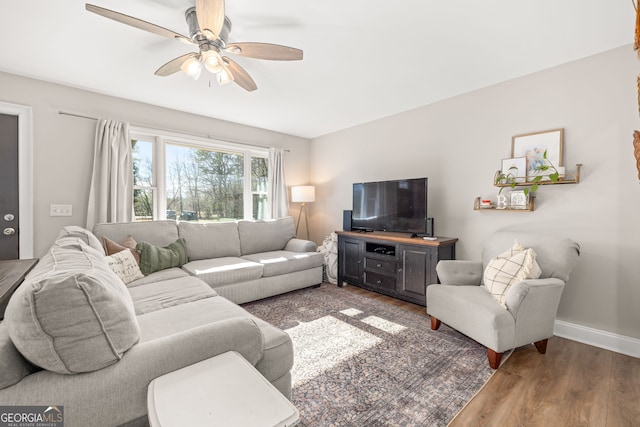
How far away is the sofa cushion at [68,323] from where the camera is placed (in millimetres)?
797

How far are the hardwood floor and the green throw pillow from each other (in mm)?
2761

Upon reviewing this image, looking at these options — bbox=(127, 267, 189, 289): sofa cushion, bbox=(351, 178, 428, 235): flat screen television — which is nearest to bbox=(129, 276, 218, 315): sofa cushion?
bbox=(127, 267, 189, 289): sofa cushion

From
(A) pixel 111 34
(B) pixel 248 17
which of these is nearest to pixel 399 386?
(B) pixel 248 17

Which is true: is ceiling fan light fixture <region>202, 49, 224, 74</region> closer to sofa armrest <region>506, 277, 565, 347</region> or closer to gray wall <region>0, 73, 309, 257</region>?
gray wall <region>0, 73, 309, 257</region>

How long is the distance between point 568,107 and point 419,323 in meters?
2.37

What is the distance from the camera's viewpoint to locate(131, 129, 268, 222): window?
347 centimetres

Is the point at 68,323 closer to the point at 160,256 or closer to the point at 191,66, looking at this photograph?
the point at 191,66

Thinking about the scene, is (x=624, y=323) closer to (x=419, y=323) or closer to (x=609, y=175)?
(x=609, y=175)

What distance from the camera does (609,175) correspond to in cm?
217

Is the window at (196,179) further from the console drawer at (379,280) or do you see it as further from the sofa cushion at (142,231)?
the console drawer at (379,280)

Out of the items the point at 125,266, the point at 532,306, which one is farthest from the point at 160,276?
the point at 532,306

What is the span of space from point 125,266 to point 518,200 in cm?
371

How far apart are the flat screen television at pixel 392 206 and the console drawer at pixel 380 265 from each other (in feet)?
1.34

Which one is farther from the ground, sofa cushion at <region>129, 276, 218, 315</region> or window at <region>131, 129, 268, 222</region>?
window at <region>131, 129, 268, 222</region>
